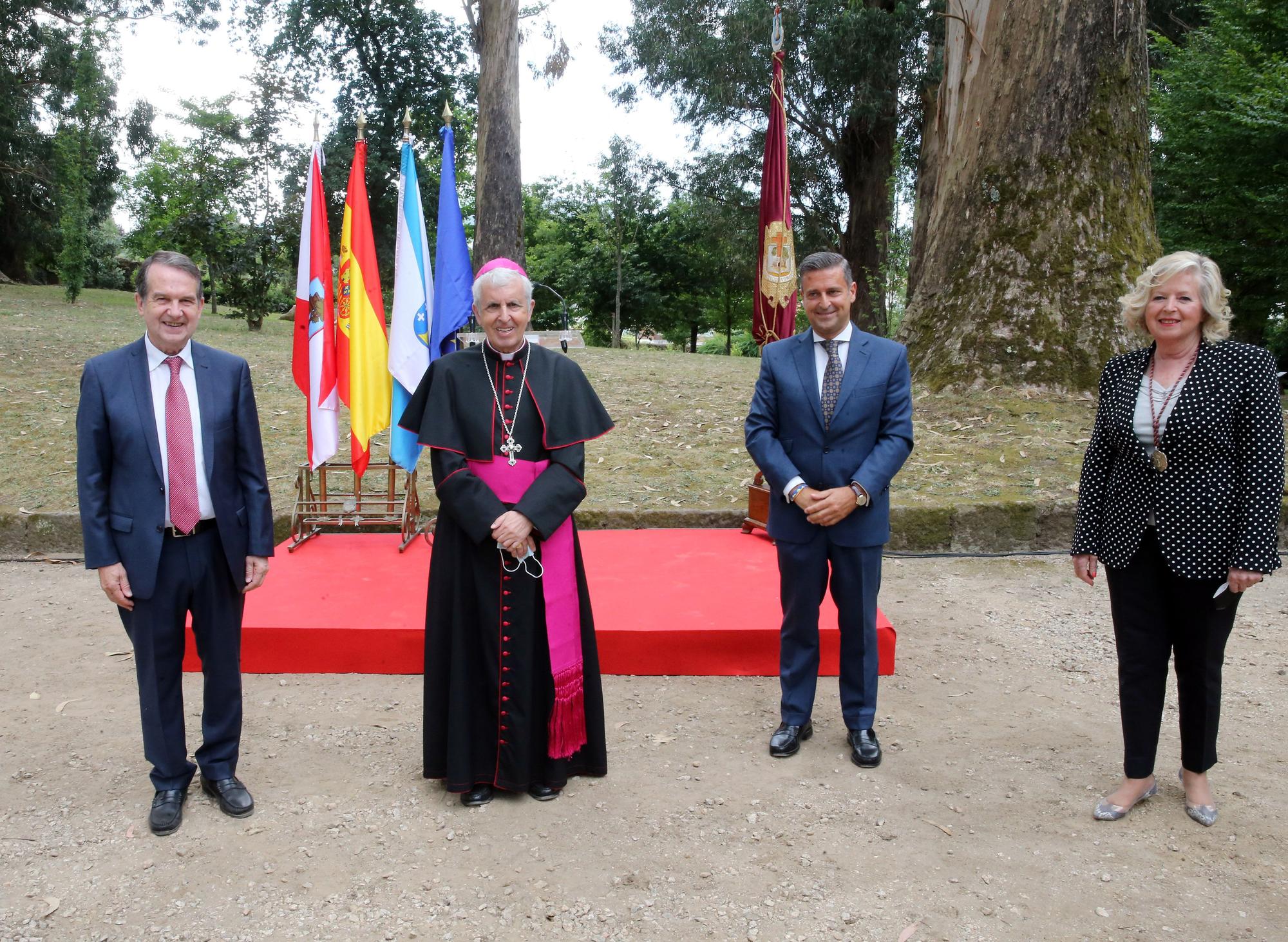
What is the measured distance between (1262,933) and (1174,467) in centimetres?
134

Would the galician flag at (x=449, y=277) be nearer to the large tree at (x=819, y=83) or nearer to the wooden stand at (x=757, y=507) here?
the wooden stand at (x=757, y=507)

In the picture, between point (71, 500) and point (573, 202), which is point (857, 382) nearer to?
point (71, 500)

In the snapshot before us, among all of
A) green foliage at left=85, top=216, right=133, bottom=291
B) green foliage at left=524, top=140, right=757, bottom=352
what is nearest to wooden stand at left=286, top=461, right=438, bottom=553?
green foliage at left=524, top=140, right=757, bottom=352

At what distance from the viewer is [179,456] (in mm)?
3096

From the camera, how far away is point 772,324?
6.50 metres

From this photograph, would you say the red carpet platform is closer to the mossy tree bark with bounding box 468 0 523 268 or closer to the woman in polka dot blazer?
the woman in polka dot blazer

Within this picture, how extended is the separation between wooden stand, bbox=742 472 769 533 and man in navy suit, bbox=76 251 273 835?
146 inches

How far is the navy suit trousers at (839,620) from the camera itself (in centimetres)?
364

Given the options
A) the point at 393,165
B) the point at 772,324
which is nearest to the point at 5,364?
the point at 772,324

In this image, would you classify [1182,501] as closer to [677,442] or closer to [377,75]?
[677,442]

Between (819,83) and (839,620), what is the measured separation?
60.9ft

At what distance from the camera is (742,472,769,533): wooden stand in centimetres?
639

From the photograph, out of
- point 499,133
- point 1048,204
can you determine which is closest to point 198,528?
point 1048,204

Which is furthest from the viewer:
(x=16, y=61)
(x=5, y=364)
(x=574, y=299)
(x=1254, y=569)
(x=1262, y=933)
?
(x=574, y=299)
